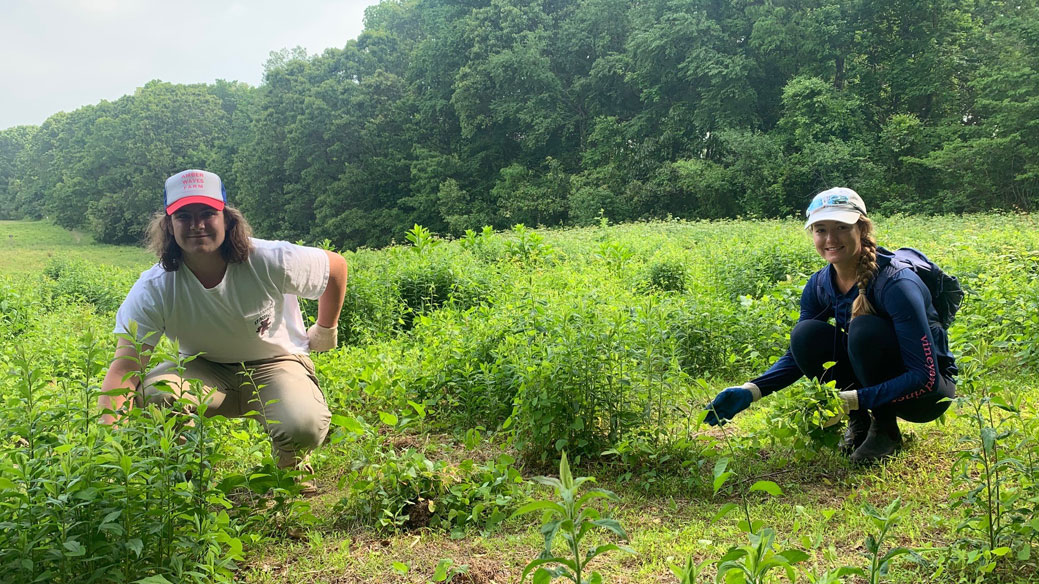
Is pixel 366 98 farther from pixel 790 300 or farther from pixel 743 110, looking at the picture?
pixel 790 300

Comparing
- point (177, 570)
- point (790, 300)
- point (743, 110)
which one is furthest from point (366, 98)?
point (177, 570)

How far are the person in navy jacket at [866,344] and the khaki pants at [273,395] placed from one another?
1.74m

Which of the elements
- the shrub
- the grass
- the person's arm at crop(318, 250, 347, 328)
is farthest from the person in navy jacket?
the grass

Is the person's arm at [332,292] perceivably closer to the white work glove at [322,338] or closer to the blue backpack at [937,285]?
the white work glove at [322,338]

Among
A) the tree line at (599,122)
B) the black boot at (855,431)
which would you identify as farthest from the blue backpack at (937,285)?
the tree line at (599,122)

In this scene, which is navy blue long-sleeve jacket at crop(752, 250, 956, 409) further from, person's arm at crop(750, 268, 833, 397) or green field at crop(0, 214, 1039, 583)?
green field at crop(0, 214, 1039, 583)

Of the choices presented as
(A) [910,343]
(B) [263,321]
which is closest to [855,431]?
(A) [910,343]

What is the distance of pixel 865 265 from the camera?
9.36ft

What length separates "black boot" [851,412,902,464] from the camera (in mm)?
2945

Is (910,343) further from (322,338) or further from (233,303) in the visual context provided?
(233,303)

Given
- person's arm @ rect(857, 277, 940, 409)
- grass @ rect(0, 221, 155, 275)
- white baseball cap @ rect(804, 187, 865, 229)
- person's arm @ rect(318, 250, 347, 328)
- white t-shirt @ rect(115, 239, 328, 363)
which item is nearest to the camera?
person's arm @ rect(857, 277, 940, 409)

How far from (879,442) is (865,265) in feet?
2.63

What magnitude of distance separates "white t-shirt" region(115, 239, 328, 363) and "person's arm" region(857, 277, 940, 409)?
255 centimetres

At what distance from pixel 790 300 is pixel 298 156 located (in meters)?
33.5
